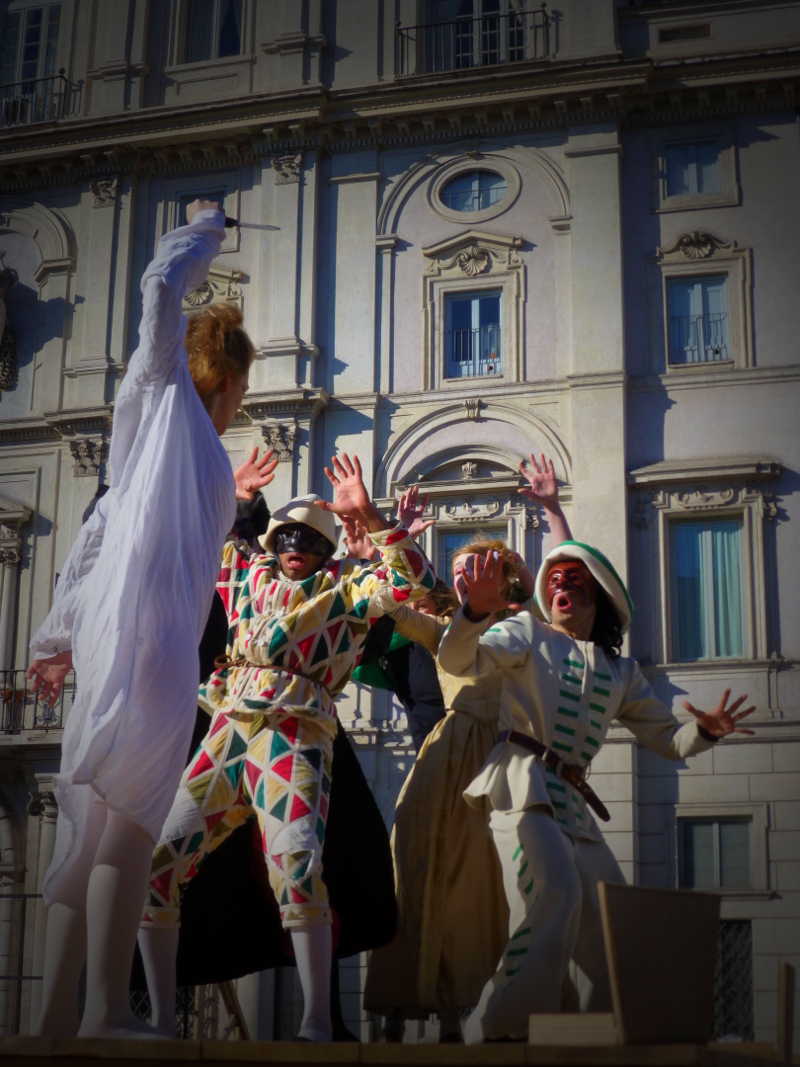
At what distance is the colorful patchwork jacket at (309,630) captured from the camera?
3.47 meters

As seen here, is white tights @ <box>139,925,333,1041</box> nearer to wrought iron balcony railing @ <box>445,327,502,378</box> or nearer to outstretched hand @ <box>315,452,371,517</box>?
outstretched hand @ <box>315,452,371,517</box>

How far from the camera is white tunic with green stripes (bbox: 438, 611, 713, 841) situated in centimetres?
Answer: 334

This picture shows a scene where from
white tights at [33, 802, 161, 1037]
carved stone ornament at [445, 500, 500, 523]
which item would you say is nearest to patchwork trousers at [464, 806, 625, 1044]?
white tights at [33, 802, 161, 1037]

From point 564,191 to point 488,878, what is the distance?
10107 millimetres

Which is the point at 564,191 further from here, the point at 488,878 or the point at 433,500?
the point at 488,878

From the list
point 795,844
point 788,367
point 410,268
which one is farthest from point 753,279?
point 795,844

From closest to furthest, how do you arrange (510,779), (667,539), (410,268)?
(510,779)
(667,539)
(410,268)

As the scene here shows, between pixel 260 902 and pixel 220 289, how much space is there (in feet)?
33.9

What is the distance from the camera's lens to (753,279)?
12.4 meters

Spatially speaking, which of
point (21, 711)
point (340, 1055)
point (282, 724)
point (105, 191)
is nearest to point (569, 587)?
point (282, 724)

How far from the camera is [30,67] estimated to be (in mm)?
12602

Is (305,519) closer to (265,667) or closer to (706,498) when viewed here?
(265,667)

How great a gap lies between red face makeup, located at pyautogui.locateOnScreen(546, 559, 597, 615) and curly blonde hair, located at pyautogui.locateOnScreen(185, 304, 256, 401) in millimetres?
1032

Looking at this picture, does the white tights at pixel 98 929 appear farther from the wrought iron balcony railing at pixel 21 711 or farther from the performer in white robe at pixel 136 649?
the wrought iron balcony railing at pixel 21 711
